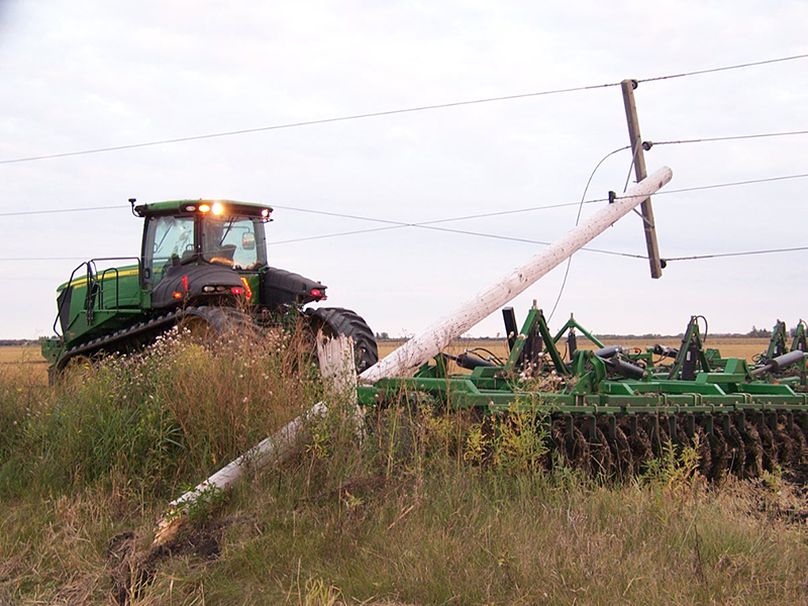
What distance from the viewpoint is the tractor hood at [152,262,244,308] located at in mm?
11094

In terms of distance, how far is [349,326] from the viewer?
421 inches

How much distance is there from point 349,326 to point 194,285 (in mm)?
2001

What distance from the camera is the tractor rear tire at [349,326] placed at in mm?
10664

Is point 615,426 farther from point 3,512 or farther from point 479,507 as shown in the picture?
point 3,512

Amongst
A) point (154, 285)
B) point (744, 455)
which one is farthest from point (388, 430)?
point (154, 285)

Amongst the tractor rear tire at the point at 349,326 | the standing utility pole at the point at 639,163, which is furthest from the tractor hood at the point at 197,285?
the standing utility pole at the point at 639,163

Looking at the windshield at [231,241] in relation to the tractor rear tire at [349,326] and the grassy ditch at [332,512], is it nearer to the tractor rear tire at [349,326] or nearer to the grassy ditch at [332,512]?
the tractor rear tire at [349,326]

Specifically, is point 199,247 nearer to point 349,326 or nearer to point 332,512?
point 349,326

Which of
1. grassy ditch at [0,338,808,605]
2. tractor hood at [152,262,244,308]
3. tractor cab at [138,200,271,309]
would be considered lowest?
grassy ditch at [0,338,808,605]

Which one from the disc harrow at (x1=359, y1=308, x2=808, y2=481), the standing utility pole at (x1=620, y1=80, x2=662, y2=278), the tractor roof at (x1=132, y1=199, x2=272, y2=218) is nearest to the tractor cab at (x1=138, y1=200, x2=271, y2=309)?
the tractor roof at (x1=132, y1=199, x2=272, y2=218)

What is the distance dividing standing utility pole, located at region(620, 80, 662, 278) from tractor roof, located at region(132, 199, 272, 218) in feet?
17.6

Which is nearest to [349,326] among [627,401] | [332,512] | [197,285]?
[197,285]

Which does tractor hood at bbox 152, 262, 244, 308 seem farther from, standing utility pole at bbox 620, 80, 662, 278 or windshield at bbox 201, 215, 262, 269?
standing utility pole at bbox 620, 80, 662, 278

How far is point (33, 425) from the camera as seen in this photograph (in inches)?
331
